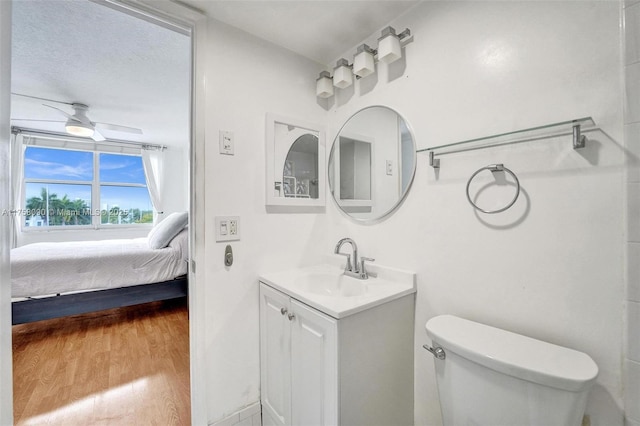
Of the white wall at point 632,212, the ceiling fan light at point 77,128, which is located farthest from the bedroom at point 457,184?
the ceiling fan light at point 77,128

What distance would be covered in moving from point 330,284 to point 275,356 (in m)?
0.46

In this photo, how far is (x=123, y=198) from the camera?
4594 millimetres

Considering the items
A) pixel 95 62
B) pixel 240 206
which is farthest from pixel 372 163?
pixel 95 62

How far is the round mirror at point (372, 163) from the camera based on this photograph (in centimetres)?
132

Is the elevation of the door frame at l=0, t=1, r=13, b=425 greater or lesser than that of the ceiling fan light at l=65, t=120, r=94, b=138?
lesser

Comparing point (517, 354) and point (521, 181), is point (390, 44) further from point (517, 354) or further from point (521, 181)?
point (517, 354)

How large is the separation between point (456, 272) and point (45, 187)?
558cm

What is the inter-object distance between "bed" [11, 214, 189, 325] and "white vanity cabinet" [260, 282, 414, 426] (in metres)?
1.98

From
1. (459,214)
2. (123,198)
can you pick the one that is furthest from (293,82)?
(123,198)

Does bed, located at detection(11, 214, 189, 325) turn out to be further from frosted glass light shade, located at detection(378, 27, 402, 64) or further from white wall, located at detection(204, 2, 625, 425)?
frosted glass light shade, located at detection(378, 27, 402, 64)

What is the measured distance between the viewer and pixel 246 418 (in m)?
1.38

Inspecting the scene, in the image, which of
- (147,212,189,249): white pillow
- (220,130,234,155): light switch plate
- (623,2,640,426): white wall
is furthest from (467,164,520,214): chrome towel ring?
(147,212,189,249): white pillow

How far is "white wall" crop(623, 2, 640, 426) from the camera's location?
73 centimetres

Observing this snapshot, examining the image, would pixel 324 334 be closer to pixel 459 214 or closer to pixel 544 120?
pixel 459 214
